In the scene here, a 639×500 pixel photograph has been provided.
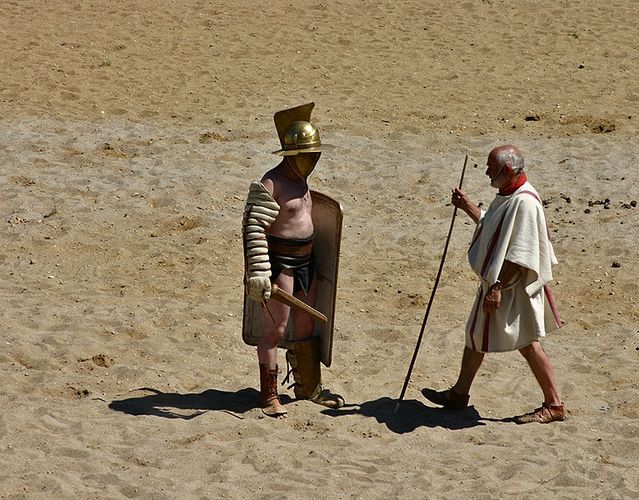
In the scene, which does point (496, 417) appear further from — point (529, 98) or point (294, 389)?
point (529, 98)

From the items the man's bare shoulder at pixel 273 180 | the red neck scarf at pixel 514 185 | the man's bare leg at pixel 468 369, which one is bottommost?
the man's bare leg at pixel 468 369

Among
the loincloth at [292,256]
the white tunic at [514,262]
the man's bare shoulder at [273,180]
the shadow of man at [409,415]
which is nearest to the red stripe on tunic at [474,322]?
the white tunic at [514,262]

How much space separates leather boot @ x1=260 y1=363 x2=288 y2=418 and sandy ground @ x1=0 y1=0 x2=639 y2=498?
3.6 inches

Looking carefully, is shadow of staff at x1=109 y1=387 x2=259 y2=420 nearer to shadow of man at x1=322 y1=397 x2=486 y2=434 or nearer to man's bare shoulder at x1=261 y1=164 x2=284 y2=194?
shadow of man at x1=322 y1=397 x2=486 y2=434

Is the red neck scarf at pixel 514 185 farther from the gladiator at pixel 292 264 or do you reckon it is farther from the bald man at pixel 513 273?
the gladiator at pixel 292 264

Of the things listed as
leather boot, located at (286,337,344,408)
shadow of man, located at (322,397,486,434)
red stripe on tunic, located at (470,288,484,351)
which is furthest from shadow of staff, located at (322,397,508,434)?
red stripe on tunic, located at (470,288,484,351)

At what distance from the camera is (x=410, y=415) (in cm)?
781

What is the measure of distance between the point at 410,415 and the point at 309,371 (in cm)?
69

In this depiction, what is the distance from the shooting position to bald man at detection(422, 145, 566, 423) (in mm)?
7246

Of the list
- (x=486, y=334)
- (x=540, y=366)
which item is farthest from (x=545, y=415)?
(x=486, y=334)

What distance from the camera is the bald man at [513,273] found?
23.8 feet

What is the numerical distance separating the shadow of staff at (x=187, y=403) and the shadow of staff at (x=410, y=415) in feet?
1.77

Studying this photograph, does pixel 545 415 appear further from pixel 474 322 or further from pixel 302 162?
pixel 302 162

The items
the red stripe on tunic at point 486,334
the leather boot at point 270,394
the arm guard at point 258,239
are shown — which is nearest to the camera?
the arm guard at point 258,239
